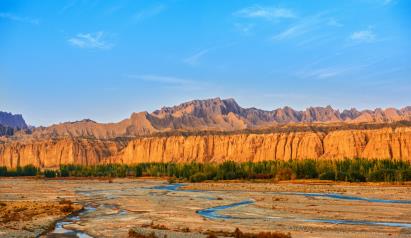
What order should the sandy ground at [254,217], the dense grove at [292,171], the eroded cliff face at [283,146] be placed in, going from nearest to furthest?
the sandy ground at [254,217]
the dense grove at [292,171]
the eroded cliff face at [283,146]

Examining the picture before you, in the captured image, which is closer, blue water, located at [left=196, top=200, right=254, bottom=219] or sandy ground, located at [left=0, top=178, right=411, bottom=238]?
sandy ground, located at [left=0, top=178, right=411, bottom=238]

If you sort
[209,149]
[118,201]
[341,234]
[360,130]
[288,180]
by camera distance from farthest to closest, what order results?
[209,149] < [360,130] < [288,180] < [118,201] < [341,234]

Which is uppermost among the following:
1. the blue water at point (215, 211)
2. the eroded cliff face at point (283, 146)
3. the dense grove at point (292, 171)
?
the eroded cliff face at point (283, 146)

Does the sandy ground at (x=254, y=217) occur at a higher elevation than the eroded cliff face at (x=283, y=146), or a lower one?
lower

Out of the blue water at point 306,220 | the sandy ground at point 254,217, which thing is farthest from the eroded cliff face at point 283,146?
the blue water at point 306,220

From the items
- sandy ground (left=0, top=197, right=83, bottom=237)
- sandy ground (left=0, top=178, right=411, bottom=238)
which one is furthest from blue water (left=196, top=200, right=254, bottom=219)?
sandy ground (left=0, top=197, right=83, bottom=237)

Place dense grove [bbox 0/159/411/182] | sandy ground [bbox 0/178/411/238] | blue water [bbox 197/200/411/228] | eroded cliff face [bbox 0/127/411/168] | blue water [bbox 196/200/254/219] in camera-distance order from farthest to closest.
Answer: eroded cliff face [bbox 0/127/411/168] → dense grove [bbox 0/159/411/182] → blue water [bbox 196/200/254/219] → blue water [bbox 197/200/411/228] → sandy ground [bbox 0/178/411/238]

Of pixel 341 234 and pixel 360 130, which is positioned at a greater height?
pixel 360 130

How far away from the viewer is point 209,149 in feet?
609

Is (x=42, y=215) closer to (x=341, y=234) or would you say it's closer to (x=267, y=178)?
(x=341, y=234)

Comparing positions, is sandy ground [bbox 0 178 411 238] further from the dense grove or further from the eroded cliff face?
the eroded cliff face

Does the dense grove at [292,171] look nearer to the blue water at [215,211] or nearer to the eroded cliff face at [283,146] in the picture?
the eroded cliff face at [283,146]

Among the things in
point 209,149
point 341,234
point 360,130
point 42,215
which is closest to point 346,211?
point 341,234

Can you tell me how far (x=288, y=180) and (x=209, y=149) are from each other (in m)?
91.9
